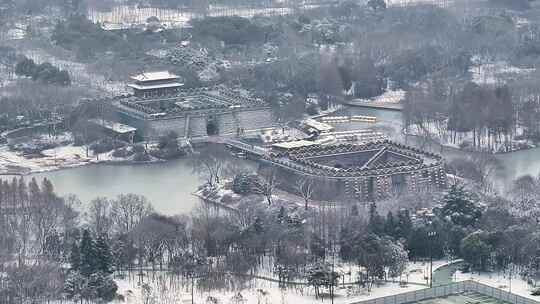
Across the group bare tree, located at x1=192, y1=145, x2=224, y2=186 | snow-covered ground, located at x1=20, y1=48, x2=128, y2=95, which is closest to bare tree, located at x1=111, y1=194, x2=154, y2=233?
bare tree, located at x1=192, y1=145, x2=224, y2=186

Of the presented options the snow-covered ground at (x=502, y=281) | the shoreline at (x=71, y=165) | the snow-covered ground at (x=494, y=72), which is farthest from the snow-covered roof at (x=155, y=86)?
the snow-covered ground at (x=502, y=281)

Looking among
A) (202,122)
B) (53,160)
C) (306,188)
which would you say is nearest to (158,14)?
(202,122)

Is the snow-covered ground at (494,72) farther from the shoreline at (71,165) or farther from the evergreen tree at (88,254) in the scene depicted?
the evergreen tree at (88,254)

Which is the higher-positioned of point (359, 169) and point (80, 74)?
point (359, 169)

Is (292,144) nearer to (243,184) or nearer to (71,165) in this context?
(243,184)

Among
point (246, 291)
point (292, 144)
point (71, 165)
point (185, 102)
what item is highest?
point (292, 144)

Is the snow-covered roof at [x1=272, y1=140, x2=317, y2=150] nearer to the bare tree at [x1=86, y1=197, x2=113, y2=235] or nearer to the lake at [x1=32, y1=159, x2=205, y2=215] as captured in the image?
the lake at [x1=32, y1=159, x2=205, y2=215]

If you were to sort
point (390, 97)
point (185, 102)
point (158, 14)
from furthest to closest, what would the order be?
point (158, 14), point (390, 97), point (185, 102)
